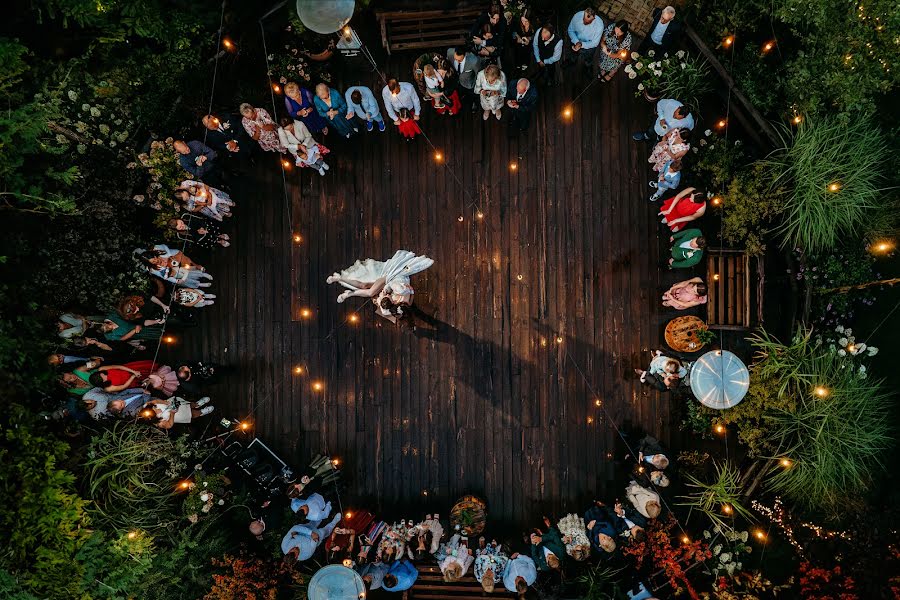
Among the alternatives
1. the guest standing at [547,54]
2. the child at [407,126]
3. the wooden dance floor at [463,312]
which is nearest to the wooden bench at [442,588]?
the wooden dance floor at [463,312]

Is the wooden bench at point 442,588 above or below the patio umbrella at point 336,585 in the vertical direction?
below

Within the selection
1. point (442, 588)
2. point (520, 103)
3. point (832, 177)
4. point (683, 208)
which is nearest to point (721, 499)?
point (683, 208)

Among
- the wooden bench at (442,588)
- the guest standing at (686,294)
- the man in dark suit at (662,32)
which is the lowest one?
the wooden bench at (442,588)

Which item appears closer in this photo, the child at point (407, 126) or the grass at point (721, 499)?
the grass at point (721, 499)

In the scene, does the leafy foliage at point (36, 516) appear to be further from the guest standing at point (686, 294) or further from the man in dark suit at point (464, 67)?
the guest standing at point (686, 294)

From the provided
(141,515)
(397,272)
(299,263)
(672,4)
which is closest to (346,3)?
(397,272)

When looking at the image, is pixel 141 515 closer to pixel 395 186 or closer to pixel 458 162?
pixel 395 186

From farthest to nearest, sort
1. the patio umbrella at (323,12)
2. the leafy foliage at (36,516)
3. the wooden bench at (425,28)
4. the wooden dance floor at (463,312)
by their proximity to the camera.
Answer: the wooden dance floor at (463,312)
the wooden bench at (425,28)
the leafy foliage at (36,516)
the patio umbrella at (323,12)
